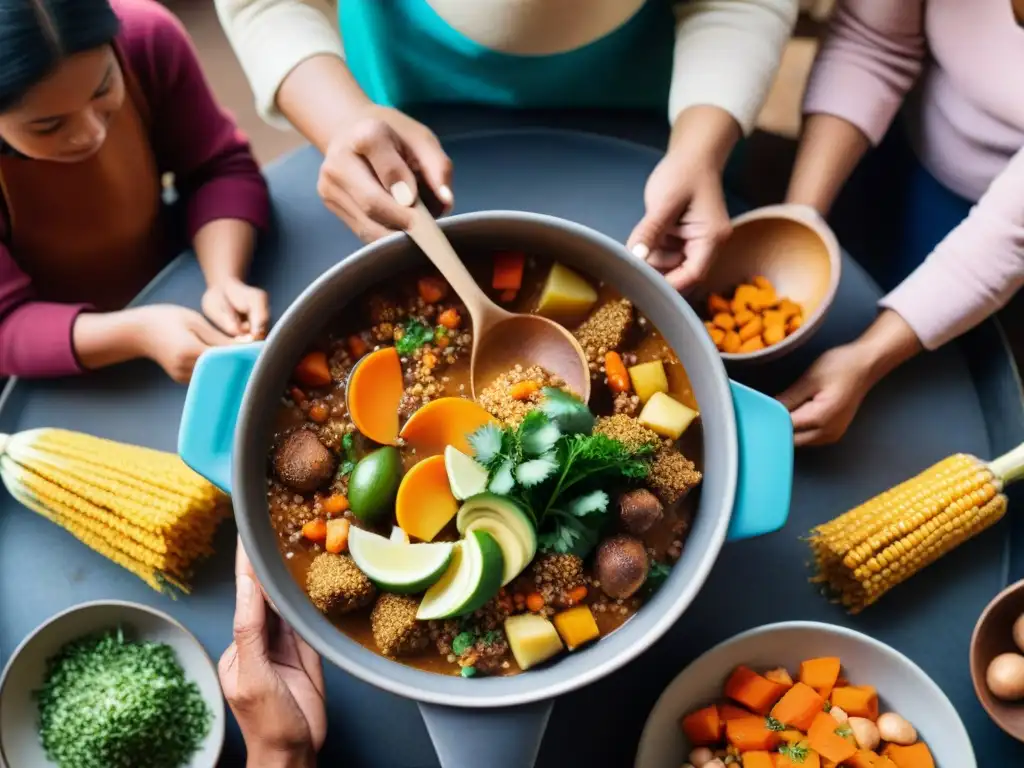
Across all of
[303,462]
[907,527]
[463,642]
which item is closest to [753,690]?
[907,527]

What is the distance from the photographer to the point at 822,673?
1.02 m

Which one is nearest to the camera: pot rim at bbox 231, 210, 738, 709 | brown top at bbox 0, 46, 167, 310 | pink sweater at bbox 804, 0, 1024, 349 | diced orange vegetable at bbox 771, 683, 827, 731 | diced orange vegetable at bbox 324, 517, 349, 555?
pot rim at bbox 231, 210, 738, 709

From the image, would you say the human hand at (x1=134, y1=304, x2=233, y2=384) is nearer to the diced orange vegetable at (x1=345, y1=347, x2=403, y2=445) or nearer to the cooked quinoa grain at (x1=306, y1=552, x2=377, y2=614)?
the diced orange vegetable at (x1=345, y1=347, x2=403, y2=445)

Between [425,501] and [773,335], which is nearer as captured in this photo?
[425,501]

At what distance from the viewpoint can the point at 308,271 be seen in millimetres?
1211

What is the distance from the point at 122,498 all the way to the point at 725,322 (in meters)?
0.82

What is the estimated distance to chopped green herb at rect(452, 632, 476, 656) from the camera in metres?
0.89

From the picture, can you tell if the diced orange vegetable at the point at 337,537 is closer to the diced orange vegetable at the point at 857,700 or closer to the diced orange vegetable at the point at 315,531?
the diced orange vegetable at the point at 315,531

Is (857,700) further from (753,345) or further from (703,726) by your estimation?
(753,345)

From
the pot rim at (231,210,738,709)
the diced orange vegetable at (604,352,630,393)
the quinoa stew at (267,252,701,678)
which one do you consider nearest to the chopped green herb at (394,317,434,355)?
the quinoa stew at (267,252,701,678)

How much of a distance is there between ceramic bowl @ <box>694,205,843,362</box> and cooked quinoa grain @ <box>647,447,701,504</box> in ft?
0.67

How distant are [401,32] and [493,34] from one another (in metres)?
0.18

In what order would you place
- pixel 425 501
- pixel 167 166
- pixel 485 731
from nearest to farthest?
pixel 485 731
pixel 425 501
pixel 167 166

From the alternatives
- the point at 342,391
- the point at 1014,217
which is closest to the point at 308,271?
the point at 342,391
